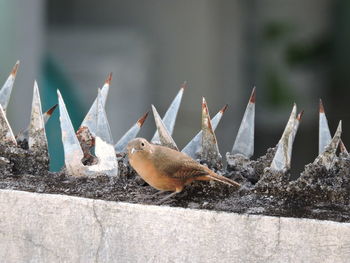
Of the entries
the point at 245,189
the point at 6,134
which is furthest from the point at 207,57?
the point at 245,189

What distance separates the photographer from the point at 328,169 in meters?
3.09

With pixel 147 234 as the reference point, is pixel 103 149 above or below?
above

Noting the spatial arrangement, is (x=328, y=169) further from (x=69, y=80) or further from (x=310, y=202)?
(x=69, y=80)

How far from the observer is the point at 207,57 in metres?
9.15

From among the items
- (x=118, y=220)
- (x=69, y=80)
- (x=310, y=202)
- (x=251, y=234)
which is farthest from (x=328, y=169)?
(x=69, y=80)

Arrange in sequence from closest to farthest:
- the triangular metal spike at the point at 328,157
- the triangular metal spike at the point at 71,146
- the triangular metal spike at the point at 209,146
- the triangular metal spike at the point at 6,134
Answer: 1. the triangular metal spike at the point at 328,157
2. the triangular metal spike at the point at 209,146
3. the triangular metal spike at the point at 71,146
4. the triangular metal spike at the point at 6,134

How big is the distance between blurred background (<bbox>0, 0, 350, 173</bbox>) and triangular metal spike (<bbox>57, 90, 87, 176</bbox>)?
5.24 metres

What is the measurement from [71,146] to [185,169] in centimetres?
55

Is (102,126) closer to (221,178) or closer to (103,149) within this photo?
(103,149)

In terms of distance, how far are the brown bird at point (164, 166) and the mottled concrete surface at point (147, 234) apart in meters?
0.12

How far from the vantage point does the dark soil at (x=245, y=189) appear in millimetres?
2959

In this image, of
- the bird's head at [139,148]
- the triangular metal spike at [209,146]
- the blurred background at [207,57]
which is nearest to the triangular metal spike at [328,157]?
the triangular metal spike at [209,146]

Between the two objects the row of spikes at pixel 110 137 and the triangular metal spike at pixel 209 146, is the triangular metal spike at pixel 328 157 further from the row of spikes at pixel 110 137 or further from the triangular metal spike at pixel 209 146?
the triangular metal spike at pixel 209 146

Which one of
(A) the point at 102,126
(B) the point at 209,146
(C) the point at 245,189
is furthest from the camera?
(A) the point at 102,126
